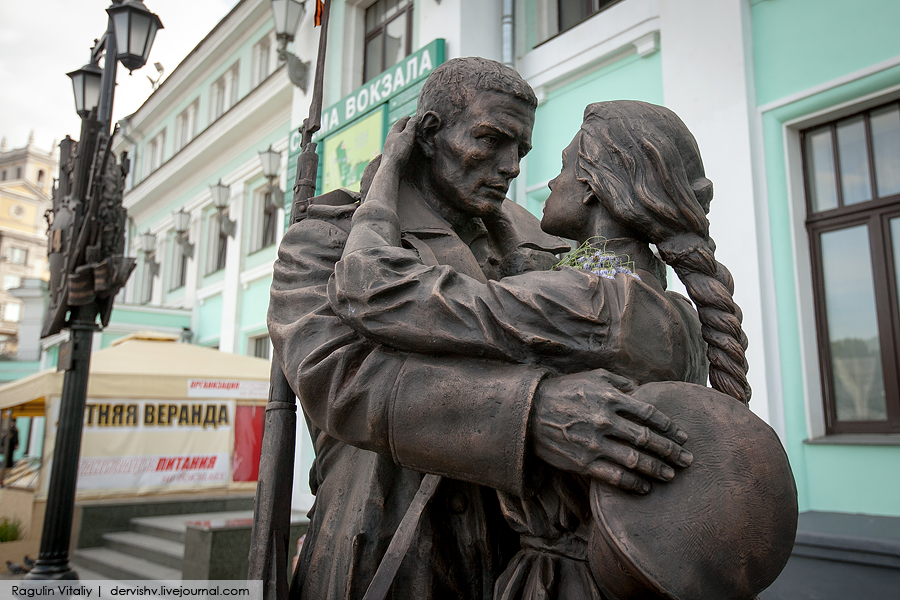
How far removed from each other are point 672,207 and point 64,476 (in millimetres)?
4805

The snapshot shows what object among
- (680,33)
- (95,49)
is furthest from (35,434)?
(680,33)

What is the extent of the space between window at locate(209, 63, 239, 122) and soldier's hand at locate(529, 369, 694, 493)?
17.2 metres

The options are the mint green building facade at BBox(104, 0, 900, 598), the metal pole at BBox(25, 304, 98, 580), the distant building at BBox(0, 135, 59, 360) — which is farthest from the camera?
the distant building at BBox(0, 135, 59, 360)

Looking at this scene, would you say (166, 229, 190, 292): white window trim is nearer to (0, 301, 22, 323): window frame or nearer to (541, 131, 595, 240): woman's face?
(541, 131, 595, 240): woman's face

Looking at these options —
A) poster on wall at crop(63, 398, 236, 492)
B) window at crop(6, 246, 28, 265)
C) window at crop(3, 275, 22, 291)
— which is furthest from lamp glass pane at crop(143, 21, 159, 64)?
window at crop(6, 246, 28, 265)

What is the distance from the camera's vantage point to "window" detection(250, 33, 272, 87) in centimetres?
1558

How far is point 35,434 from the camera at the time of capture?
75.3 ft

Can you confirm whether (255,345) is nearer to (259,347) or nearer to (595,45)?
(259,347)

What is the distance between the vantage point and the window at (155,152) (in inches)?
858

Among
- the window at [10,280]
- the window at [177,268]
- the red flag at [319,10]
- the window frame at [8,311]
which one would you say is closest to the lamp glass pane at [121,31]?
the red flag at [319,10]

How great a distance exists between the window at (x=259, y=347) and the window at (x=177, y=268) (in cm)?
577

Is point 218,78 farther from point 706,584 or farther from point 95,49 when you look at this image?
point 706,584

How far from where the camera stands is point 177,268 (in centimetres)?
2003

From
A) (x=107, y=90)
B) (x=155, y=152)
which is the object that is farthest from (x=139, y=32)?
(x=155, y=152)
